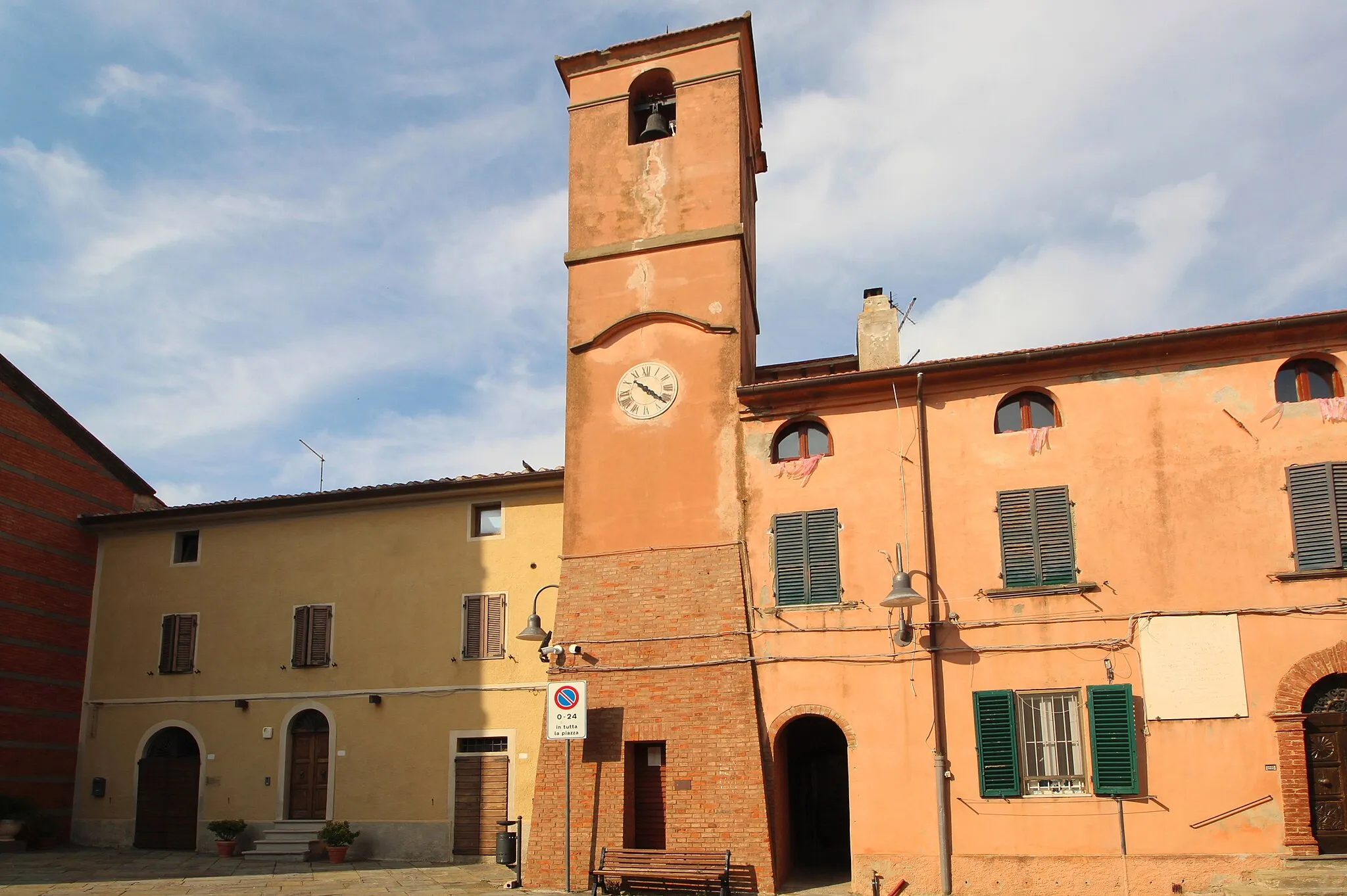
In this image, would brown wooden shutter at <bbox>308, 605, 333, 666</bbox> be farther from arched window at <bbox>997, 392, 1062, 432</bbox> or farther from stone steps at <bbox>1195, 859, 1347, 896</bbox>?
stone steps at <bbox>1195, 859, 1347, 896</bbox>

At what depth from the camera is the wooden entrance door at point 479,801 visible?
1927 centimetres

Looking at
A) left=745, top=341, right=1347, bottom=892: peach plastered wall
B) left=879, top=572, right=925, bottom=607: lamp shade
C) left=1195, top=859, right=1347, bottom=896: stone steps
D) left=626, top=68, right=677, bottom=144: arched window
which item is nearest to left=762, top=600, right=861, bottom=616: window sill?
left=745, top=341, right=1347, bottom=892: peach plastered wall

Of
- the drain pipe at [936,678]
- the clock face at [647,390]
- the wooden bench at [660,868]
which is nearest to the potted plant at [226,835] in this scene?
the wooden bench at [660,868]

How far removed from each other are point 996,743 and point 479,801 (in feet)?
29.5

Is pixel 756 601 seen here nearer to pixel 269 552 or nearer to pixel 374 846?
pixel 374 846

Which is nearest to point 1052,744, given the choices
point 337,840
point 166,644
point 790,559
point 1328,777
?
point 1328,777

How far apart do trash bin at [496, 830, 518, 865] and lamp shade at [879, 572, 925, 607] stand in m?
7.37

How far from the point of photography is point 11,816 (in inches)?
805

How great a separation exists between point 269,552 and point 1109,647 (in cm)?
1521

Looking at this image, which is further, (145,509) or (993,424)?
(145,509)

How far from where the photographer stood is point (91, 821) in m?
21.9

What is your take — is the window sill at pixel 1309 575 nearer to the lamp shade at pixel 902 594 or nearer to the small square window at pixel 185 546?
the lamp shade at pixel 902 594

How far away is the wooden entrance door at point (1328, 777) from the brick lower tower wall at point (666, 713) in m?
6.74

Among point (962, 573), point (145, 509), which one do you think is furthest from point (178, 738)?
point (962, 573)
